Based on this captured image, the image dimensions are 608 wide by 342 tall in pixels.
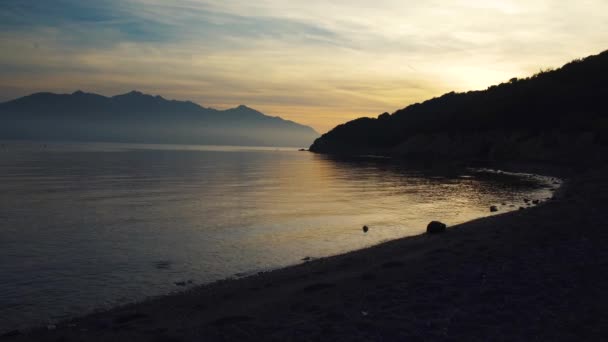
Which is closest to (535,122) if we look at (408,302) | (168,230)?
(168,230)

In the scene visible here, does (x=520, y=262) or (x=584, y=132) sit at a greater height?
(x=584, y=132)

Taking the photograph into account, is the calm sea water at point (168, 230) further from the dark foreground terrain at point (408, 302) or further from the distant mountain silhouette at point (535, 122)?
the distant mountain silhouette at point (535, 122)

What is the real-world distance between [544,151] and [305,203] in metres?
71.8

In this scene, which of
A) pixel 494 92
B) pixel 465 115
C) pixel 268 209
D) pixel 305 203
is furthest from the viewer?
pixel 494 92

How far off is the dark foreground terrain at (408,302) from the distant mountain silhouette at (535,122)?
72.3m

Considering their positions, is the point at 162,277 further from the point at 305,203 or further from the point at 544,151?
the point at 544,151

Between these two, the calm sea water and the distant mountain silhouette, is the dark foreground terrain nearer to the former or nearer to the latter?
the calm sea water

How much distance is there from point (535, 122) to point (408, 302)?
10502 cm

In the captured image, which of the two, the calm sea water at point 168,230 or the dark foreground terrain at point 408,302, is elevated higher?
the dark foreground terrain at point 408,302

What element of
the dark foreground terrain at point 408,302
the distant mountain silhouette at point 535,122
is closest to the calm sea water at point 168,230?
the dark foreground terrain at point 408,302

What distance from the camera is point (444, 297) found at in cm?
1070

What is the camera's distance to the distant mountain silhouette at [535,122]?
276 ft

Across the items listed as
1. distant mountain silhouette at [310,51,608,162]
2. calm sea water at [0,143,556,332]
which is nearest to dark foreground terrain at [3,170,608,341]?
calm sea water at [0,143,556,332]

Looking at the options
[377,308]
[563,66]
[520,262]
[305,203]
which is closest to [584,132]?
[563,66]
